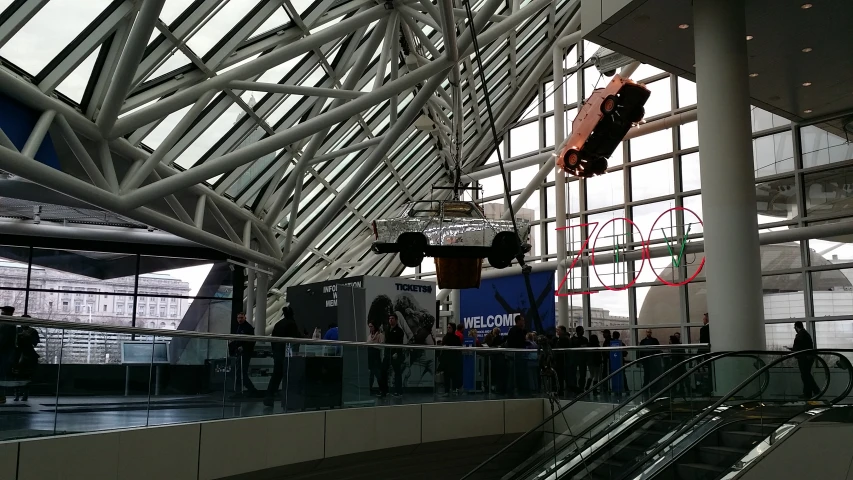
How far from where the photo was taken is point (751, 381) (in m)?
8.09

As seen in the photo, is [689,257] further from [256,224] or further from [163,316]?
[163,316]

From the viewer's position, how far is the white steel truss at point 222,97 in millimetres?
11336

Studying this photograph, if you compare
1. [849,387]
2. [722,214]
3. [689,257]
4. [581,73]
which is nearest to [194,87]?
[722,214]

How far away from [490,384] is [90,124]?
8.31m

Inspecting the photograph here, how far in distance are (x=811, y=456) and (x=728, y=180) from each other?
415 centimetres

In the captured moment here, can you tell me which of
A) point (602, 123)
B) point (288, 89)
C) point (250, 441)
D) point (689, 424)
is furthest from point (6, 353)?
point (602, 123)

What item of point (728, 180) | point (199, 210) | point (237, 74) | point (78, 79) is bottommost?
point (728, 180)

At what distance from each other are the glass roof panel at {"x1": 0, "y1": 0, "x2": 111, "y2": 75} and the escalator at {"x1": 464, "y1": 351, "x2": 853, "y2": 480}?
27.8 feet

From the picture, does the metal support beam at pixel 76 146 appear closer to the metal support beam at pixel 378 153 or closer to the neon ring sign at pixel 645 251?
the metal support beam at pixel 378 153

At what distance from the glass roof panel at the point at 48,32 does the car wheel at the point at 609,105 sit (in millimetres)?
14797

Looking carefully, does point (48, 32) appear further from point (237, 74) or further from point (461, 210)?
point (461, 210)

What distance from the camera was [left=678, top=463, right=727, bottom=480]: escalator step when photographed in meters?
7.87

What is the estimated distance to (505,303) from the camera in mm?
28969

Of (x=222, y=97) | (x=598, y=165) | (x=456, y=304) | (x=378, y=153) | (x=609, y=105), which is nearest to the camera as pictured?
(x=222, y=97)
